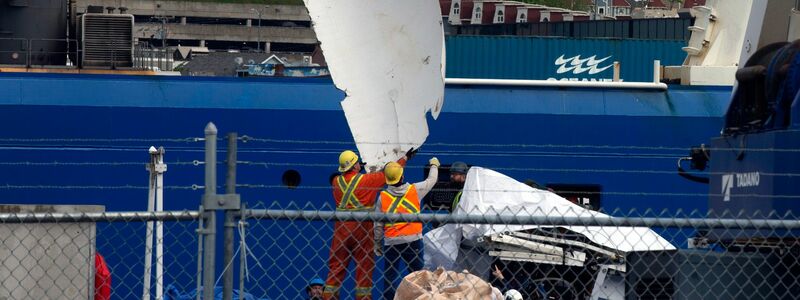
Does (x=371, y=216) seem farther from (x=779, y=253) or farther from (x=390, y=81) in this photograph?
(x=390, y=81)

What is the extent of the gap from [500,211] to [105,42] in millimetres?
6633

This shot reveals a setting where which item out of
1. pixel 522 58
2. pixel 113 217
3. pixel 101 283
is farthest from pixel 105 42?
pixel 113 217

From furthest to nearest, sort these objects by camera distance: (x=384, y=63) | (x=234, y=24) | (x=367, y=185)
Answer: (x=234, y=24)
(x=384, y=63)
(x=367, y=185)

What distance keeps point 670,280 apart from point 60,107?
8812 millimetres

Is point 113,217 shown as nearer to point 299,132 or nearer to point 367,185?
point 367,185

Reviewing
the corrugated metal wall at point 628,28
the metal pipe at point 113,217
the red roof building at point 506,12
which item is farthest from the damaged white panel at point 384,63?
the red roof building at point 506,12

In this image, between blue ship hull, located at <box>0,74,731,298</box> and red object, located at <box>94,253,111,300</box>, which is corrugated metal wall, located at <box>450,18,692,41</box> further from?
red object, located at <box>94,253,111,300</box>

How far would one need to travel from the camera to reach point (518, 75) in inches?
743

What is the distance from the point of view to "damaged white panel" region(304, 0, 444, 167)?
12086mm

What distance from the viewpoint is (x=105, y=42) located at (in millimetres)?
16703

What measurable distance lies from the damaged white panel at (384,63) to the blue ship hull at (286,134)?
8.41 feet

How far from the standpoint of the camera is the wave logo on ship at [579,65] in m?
18.7

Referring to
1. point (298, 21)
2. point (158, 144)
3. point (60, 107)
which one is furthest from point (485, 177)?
point (298, 21)

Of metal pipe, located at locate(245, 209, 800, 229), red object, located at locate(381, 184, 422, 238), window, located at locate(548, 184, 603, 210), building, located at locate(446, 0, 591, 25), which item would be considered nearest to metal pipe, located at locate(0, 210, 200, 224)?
metal pipe, located at locate(245, 209, 800, 229)
